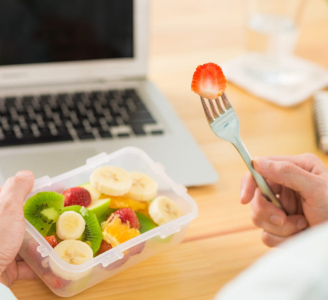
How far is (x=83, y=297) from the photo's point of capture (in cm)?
62

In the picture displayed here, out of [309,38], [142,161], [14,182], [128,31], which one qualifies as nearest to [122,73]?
[128,31]

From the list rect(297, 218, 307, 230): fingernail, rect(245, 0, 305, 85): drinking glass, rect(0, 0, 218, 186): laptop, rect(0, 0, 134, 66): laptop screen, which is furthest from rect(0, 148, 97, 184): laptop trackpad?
rect(245, 0, 305, 85): drinking glass

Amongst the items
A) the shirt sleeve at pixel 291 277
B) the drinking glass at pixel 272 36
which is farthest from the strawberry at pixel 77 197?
the drinking glass at pixel 272 36

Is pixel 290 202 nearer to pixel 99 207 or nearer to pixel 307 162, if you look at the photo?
pixel 307 162

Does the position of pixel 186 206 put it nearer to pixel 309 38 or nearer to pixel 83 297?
pixel 83 297

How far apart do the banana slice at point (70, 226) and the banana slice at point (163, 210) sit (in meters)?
0.10

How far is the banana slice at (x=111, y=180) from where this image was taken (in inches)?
26.8

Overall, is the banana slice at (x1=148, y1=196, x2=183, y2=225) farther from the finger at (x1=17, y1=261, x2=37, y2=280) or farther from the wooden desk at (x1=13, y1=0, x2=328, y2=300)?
the finger at (x1=17, y1=261, x2=37, y2=280)

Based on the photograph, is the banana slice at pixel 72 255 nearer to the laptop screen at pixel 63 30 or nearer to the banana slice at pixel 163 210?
the banana slice at pixel 163 210

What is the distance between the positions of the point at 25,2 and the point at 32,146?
29 centimetres

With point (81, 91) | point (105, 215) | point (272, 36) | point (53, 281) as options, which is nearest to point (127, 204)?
point (105, 215)

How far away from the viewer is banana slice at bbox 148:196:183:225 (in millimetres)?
663

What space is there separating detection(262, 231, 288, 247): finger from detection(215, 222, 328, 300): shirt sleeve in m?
0.45

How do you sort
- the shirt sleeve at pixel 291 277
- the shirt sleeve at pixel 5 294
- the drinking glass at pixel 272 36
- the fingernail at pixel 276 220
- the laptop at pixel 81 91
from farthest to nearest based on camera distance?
the drinking glass at pixel 272 36
the laptop at pixel 81 91
the fingernail at pixel 276 220
the shirt sleeve at pixel 5 294
the shirt sleeve at pixel 291 277
